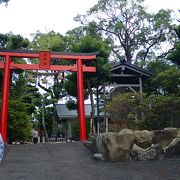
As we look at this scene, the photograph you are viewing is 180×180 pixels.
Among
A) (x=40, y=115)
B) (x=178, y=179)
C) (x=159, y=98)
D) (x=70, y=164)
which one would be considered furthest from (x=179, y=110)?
(x=40, y=115)

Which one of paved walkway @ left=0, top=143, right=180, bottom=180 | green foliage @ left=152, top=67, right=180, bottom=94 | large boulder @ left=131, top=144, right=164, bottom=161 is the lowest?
paved walkway @ left=0, top=143, right=180, bottom=180

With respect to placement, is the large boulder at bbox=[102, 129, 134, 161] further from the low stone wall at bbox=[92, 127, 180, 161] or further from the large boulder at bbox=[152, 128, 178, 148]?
the large boulder at bbox=[152, 128, 178, 148]

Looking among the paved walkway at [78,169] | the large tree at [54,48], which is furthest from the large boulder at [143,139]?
the large tree at [54,48]

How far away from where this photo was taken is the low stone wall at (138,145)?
11391mm

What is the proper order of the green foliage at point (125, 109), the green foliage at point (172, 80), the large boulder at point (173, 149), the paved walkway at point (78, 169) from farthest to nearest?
the green foliage at point (172, 80) < the green foliage at point (125, 109) < the large boulder at point (173, 149) < the paved walkway at point (78, 169)

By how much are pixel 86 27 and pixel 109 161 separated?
1041 inches

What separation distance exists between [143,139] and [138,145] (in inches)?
11.8

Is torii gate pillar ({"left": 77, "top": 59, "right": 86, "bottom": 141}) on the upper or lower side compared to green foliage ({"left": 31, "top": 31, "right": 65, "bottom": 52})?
lower

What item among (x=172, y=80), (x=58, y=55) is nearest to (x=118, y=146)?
(x=172, y=80)

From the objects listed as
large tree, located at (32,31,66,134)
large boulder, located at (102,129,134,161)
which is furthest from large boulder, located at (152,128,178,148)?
large tree, located at (32,31,66,134)

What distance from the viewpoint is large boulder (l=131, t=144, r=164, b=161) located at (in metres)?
11.4

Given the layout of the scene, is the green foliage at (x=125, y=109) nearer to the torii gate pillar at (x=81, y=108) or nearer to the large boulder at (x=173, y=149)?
the torii gate pillar at (x=81, y=108)

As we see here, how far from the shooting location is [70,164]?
10.7m

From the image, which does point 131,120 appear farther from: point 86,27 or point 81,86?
point 86,27
